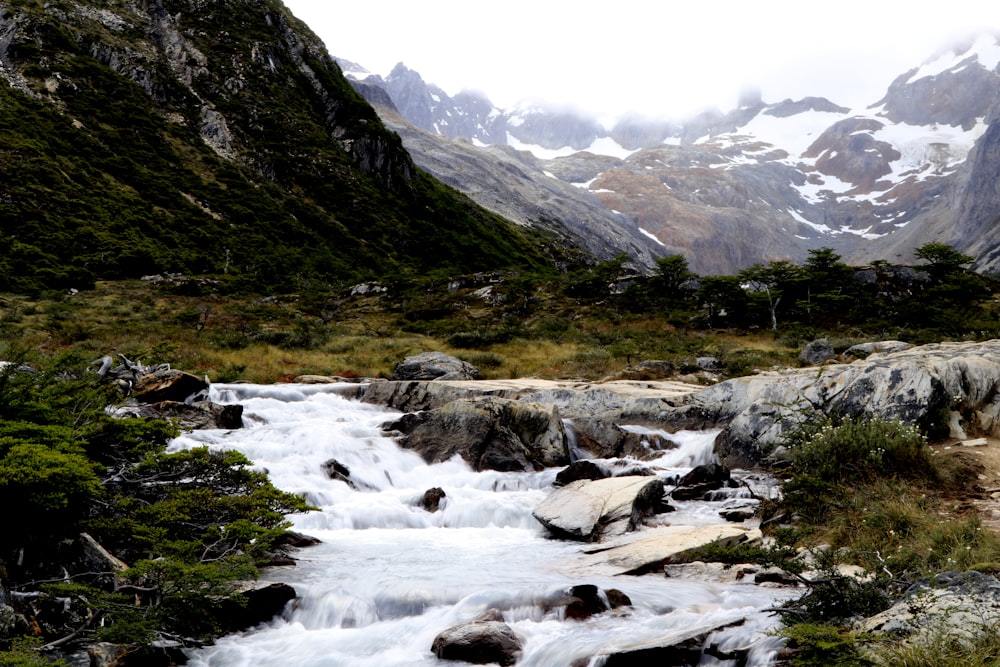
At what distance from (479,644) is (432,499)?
21.5 feet

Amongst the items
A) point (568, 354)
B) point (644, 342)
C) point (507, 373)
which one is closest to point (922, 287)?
point (644, 342)

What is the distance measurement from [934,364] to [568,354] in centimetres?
1831

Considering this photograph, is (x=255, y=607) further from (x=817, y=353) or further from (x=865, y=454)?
(x=817, y=353)

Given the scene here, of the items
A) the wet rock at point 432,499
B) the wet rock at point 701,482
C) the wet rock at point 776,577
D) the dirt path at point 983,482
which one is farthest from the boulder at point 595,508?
the dirt path at point 983,482

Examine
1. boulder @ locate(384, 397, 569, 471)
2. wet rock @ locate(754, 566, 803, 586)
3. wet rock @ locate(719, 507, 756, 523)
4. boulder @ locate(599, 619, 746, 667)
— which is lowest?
boulder @ locate(384, 397, 569, 471)

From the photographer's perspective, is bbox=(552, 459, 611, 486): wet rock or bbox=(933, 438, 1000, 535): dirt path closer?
bbox=(933, 438, 1000, 535): dirt path

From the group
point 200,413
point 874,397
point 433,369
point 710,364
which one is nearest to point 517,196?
point 710,364

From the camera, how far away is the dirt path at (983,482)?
739 cm

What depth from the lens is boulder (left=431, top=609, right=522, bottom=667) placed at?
628 cm

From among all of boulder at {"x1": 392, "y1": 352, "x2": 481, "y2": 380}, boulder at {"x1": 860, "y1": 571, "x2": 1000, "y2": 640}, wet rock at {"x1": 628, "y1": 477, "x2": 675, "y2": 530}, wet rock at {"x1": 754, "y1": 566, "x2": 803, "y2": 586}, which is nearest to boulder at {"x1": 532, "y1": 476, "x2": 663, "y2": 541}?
wet rock at {"x1": 628, "y1": 477, "x2": 675, "y2": 530}

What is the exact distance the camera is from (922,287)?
38.2 metres

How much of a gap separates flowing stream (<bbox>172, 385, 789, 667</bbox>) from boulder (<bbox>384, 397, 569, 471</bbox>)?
51cm

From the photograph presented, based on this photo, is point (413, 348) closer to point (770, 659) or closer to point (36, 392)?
point (36, 392)

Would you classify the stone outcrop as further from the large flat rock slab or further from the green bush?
the large flat rock slab
